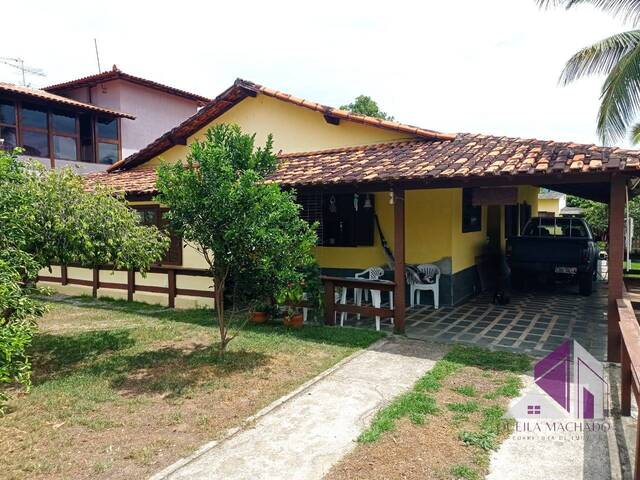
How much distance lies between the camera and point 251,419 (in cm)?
433

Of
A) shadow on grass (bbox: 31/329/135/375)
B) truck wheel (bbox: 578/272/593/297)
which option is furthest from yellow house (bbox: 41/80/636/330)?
shadow on grass (bbox: 31/329/135/375)

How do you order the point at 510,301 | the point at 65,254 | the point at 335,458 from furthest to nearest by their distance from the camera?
1. the point at 510,301
2. the point at 65,254
3. the point at 335,458

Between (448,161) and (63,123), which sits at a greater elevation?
(63,123)

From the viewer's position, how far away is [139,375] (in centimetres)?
563

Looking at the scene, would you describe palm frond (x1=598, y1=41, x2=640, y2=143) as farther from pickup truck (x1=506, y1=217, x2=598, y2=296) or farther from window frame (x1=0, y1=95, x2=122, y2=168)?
window frame (x1=0, y1=95, x2=122, y2=168)

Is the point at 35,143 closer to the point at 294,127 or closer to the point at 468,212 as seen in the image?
the point at 294,127

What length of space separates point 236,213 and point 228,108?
23.9 feet

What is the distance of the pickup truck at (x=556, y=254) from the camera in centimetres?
1013

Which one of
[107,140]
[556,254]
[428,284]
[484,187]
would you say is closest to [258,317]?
[428,284]

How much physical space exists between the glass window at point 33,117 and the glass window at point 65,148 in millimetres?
630

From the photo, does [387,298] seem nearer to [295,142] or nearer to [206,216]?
[295,142]

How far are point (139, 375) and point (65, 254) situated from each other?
180 centimetres

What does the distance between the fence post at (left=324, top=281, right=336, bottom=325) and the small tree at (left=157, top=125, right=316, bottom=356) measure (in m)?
2.06

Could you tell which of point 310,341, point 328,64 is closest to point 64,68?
point 328,64
